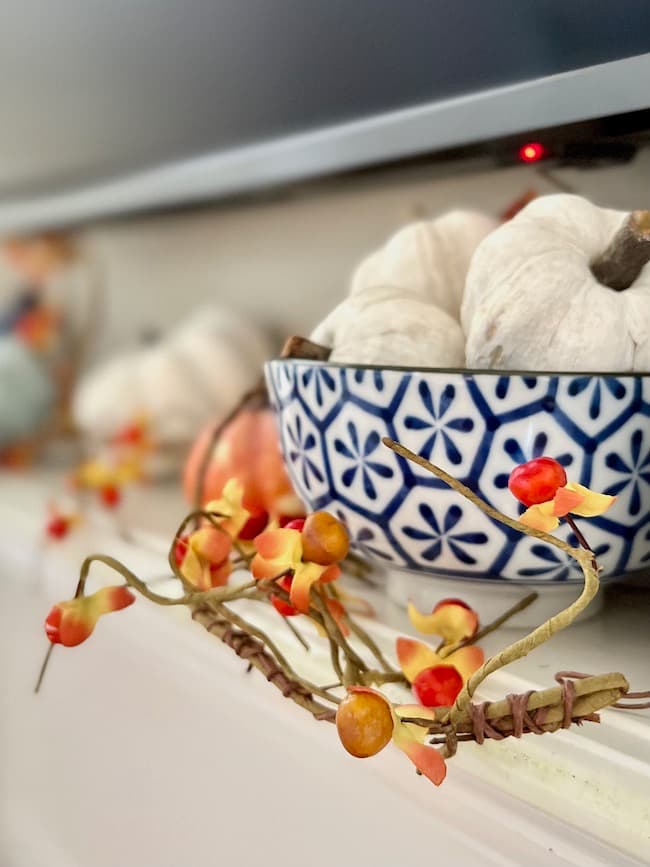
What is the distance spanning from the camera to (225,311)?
78 centimetres

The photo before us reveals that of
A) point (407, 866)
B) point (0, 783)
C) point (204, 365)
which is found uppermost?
point (204, 365)

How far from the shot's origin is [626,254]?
0.31 metres

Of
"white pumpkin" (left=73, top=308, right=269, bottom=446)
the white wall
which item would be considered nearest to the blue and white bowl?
the white wall

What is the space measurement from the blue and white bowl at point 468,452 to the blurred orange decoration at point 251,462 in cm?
15

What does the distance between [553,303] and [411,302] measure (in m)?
→ 0.07

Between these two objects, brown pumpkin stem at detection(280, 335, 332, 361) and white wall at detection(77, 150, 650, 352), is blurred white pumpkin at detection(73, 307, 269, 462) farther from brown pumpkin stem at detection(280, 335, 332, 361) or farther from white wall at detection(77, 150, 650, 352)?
brown pumpkin stem at detection(280, 335, 332, 361)

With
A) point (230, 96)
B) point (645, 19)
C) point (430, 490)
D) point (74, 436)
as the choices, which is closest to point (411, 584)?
point (430, 490)

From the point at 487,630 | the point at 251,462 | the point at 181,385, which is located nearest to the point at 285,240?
the point at 181,385

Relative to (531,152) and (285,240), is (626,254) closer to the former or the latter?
(531,152)

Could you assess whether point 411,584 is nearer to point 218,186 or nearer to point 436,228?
point 436,228

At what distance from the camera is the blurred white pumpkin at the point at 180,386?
2.28 feet

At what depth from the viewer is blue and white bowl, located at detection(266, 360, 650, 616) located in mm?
286

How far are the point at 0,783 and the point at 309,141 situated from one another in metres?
0.52

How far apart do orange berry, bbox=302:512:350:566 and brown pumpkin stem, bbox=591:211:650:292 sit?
147 millimetres
